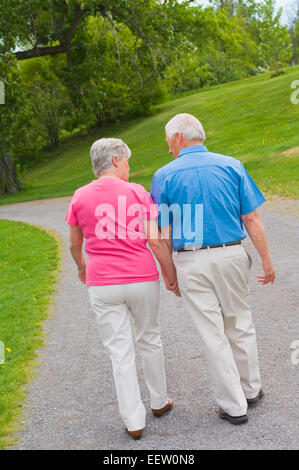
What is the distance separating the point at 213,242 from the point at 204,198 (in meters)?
0.29

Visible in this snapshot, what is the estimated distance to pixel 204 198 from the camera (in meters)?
3.61

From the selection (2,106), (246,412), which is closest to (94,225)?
(246,412)

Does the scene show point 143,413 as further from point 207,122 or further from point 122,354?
point 207,122

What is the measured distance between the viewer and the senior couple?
360cm

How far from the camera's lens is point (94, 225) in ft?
12.0

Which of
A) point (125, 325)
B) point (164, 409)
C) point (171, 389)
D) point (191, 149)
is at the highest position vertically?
point (191, 149)

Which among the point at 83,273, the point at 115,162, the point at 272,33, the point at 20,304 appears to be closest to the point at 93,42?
the point at 272,33

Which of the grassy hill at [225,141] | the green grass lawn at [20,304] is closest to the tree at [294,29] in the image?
the grassy hill at [225,141]

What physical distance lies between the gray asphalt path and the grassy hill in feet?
27.2

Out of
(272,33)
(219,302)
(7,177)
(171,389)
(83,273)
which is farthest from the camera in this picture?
(272,33)

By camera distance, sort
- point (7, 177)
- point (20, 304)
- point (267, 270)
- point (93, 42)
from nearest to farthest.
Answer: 1. point (267, 270)
2. point (20, 304)
3. point (93, 42)
4. point (7, 177)

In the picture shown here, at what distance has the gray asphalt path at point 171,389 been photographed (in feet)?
11.6

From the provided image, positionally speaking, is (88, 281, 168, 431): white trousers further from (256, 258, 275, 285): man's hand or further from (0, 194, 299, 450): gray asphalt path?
(256, 258, 275, 285): man's hand

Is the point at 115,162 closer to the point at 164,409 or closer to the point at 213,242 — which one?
the point at 213,242
